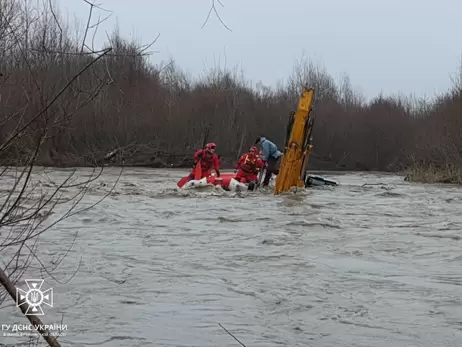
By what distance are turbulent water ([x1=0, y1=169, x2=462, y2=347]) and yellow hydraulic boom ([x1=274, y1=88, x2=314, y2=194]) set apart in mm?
4126

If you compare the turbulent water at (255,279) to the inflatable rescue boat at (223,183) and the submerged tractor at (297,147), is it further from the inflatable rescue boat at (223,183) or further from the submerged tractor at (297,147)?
the inflatable rescue boat at (223,183)

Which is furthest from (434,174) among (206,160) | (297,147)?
(206,160)

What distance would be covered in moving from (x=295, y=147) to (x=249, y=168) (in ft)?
5.96

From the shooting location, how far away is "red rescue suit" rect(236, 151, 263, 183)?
18.6 meters

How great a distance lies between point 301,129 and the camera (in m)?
17.2

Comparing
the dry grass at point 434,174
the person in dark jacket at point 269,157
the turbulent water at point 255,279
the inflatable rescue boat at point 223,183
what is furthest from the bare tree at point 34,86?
the dry grass at point 434,174

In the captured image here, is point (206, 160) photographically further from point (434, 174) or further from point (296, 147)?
point (434, 174)

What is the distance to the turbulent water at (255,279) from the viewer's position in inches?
200

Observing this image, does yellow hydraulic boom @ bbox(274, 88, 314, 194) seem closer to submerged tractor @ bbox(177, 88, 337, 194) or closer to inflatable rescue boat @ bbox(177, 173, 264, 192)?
submerged tractor @ bbox(177, 88, 337, 194)

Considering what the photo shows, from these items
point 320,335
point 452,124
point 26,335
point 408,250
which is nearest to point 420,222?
point 408,250

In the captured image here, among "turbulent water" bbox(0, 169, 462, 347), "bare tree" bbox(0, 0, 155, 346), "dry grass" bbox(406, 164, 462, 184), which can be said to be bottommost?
"turbulent water" bbox(0, 169, 462, 347)

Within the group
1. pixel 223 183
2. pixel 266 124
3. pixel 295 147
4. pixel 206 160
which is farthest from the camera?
pixel 266 124

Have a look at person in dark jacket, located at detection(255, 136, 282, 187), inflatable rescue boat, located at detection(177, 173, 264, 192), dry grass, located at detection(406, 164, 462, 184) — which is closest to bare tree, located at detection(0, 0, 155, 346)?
inflatable rescue boat, located at detection(177, 173, 264, 192)

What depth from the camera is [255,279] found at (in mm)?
6930
